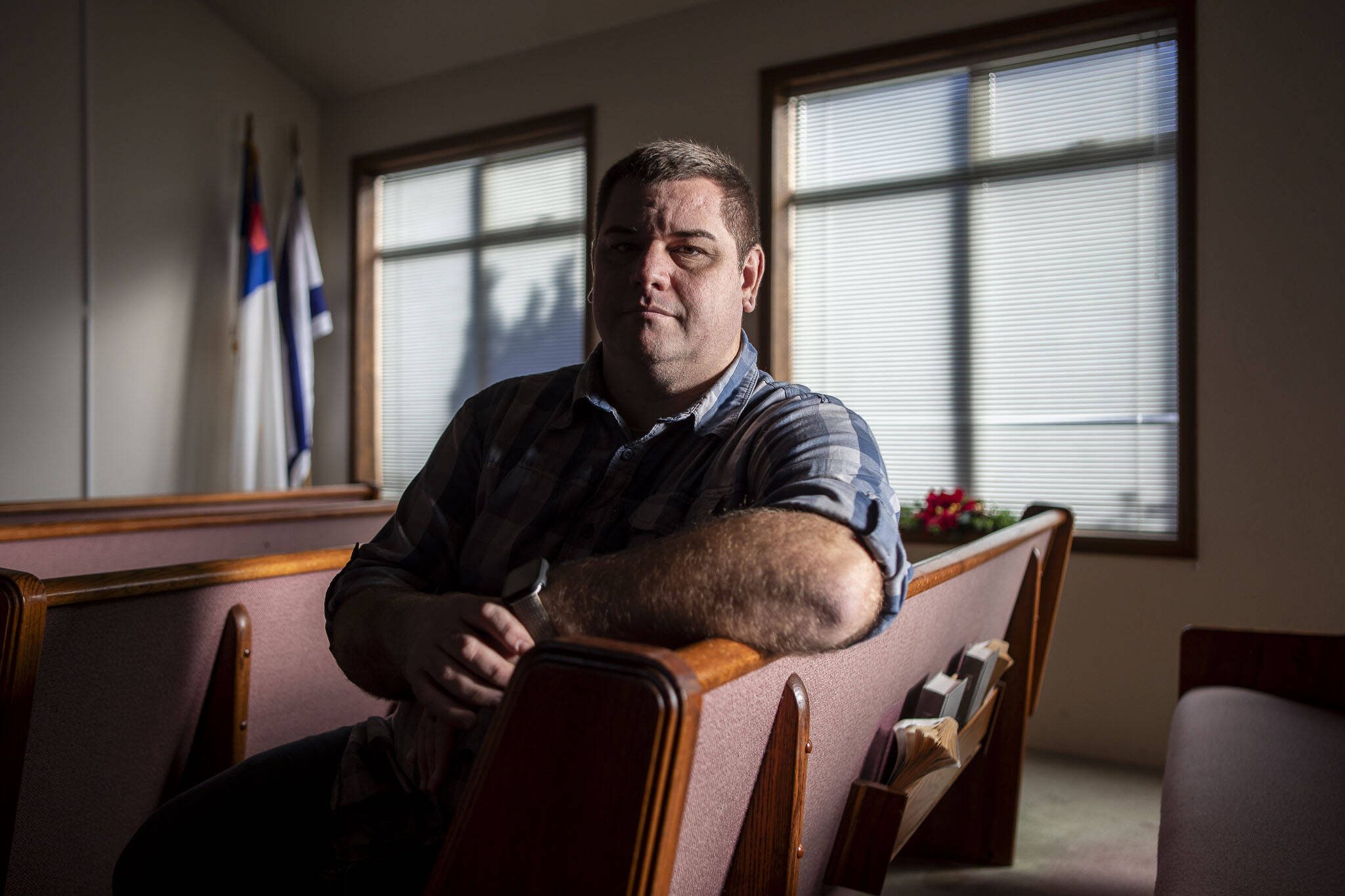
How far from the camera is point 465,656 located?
2.90 ft

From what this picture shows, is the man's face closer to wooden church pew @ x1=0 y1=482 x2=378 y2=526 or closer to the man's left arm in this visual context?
the man's left arm

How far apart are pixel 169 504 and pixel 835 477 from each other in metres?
2.67

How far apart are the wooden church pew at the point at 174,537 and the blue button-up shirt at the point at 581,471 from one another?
3.37 ft

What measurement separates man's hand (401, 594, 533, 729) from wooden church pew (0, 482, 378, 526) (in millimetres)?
1650

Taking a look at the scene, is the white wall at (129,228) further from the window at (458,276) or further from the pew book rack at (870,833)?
the pew book rack at (870,833)

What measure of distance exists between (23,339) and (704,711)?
14.1ft

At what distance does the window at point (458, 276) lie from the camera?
442 cm

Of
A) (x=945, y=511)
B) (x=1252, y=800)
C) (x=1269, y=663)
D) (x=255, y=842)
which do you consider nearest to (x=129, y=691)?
(x=255, y=842)

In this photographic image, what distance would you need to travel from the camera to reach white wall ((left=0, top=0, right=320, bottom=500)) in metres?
3.91

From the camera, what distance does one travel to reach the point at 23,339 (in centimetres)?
391

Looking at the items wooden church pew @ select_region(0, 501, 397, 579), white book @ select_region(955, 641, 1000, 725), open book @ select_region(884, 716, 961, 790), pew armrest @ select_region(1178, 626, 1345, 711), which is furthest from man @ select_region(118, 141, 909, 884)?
pew armrest @ select_region(1178, 626, 1345, 711)

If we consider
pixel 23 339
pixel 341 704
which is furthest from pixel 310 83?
pixel 341 704

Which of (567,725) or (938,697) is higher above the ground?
(567,725)

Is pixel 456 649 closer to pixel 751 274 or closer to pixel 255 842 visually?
pixel 255 842
